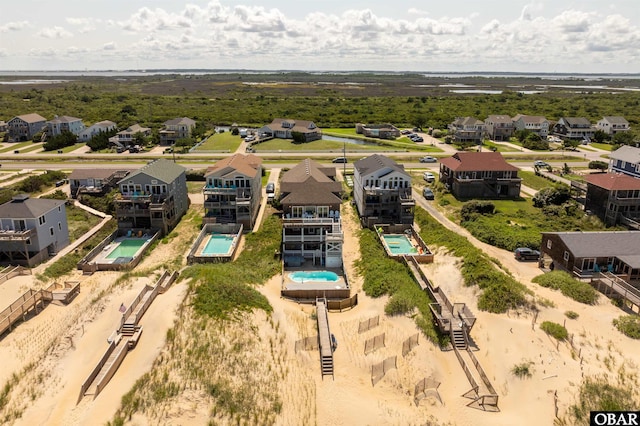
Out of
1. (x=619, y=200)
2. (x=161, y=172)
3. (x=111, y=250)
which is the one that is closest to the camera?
(x=111, y=250)

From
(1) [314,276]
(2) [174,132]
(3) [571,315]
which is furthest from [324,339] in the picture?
(2) [174,132]

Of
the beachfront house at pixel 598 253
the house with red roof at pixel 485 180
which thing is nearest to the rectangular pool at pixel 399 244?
the beachfront house at pixel 598 253

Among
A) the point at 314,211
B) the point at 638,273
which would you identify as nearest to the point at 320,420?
the point at 314,211

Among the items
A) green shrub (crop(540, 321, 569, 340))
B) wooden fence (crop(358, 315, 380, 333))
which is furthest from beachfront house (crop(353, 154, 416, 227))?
green shrub (crop(540, 321, 569, 340))

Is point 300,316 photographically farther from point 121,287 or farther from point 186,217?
point 186,217

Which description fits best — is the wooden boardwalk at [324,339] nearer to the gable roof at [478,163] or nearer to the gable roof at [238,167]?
the gable roof at [238,167]

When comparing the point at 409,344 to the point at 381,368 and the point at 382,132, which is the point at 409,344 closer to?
the point at 381,368
